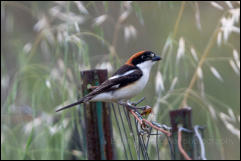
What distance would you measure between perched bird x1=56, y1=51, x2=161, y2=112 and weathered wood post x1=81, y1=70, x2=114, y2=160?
141mm

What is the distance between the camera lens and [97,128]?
2990mm

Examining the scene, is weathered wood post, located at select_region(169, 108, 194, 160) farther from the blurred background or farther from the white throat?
the white throat

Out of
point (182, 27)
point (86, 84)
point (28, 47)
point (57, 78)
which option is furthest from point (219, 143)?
point (182, 27)

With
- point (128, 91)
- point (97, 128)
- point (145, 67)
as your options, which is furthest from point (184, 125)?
point (145, 67)

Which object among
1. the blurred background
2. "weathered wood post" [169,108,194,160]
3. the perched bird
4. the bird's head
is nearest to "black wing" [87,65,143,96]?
the perched bird

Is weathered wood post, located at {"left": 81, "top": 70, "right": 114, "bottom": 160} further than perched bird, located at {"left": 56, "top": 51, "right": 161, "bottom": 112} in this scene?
No

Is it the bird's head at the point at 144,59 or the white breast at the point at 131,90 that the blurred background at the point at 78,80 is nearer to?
Result: the bird's head at the point at 144,59

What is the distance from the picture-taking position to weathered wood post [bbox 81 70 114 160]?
299 centimetres

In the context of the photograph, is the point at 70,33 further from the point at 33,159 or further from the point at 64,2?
the point at 33,159

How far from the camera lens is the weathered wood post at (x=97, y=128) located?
299 cm

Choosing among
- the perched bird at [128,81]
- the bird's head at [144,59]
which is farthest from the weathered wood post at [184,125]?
the bird's head at [144,59]

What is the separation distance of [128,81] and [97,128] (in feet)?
2.28

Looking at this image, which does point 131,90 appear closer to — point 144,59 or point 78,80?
point 144,59

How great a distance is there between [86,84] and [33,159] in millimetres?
1065
